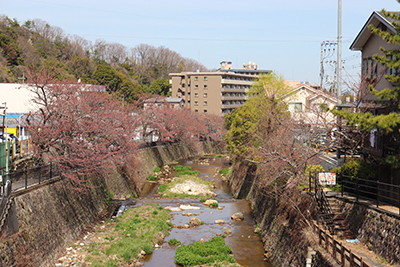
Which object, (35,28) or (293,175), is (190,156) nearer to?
(293,175)

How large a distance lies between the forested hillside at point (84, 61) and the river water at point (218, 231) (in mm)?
13146

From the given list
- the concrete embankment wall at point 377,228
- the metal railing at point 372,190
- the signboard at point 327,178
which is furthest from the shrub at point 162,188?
the concrete embankment wall at point 377,228

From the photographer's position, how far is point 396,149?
1683 cm

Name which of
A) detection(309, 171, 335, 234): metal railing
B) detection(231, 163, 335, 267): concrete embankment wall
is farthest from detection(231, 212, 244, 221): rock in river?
detection(309, 171, 335, 234): metal railing

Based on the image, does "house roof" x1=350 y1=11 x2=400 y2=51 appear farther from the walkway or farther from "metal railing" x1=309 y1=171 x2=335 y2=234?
"metal railing" x1=309 y1=171 x2=335 y2=234

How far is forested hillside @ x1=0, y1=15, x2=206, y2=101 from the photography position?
60.8 meters

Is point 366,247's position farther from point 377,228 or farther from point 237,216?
point 237,216

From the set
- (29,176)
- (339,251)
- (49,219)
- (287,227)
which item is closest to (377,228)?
(339,251)

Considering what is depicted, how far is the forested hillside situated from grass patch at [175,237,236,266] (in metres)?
17.8

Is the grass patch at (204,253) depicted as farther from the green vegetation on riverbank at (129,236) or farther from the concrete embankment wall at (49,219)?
the concrete embankment wall at (49,219)

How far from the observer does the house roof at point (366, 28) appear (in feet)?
57.8

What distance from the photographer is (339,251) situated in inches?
468

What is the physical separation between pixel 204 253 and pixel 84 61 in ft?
215

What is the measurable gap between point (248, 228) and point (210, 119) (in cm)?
6042
